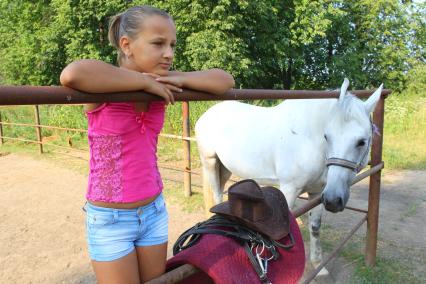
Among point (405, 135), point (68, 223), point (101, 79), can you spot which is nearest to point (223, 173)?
point (68, 223)

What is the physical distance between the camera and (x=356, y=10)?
68.1ft

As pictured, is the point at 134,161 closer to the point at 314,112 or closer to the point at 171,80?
the point at 171,80

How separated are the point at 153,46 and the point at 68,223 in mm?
3733

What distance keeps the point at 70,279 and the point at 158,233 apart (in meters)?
2.40

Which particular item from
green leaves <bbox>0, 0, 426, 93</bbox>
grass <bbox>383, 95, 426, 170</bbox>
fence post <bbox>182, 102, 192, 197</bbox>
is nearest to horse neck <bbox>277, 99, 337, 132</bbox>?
fence post <bbox>182, 102, 192, 197</bbox>

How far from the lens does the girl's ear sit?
1.12 meters

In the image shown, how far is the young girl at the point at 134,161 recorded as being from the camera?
1010 mm

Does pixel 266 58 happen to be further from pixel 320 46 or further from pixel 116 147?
pixel 116 147

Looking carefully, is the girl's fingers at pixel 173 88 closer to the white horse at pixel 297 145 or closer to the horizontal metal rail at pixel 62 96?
the horizontal metal rail at pixel 62 96

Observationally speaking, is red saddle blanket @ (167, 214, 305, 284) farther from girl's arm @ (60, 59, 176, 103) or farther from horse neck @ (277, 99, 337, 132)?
horse neck @ (277, 99, 337, 132)

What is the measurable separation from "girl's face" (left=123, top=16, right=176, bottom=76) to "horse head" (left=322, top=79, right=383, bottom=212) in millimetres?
1399

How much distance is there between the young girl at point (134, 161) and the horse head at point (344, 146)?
1.26 m

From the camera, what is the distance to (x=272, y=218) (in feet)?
3.78

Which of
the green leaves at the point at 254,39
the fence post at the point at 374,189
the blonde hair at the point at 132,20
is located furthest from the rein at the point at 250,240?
the green leaves at the point at 254,39
